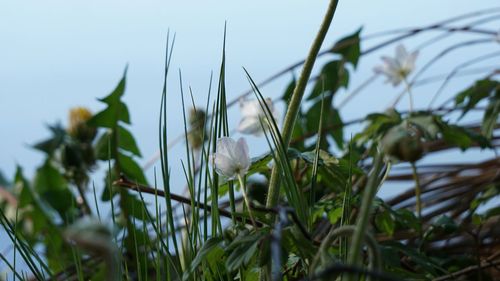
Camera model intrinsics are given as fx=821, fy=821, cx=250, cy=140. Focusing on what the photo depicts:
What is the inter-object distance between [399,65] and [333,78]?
1.17 feet

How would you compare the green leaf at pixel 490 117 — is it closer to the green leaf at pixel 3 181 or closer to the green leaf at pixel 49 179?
the green leaf at pixel 49 179

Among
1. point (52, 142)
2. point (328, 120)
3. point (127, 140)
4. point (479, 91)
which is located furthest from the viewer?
point (328, 120)

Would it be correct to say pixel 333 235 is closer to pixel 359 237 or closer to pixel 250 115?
pixel 359 237

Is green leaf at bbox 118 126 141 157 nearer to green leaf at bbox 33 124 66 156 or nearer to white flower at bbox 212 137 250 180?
green leaf at bbox 33 124 66 156

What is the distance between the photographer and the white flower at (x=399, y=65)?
3.92 feet

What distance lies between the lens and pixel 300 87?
0.60 metres

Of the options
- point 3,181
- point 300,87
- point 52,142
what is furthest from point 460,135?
point 3,181

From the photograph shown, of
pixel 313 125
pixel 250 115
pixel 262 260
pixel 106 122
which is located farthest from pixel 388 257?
pixel 313 125

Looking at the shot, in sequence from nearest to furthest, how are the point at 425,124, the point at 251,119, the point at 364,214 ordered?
1. the point at 364,214
2. the point at 425,124
3. the point at 251,119

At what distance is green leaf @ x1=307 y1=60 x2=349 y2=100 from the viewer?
5.04ft

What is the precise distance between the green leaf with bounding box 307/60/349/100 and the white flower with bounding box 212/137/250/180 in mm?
922

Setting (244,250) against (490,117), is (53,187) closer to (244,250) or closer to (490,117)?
(490,117)

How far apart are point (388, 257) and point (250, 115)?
0.37 meters

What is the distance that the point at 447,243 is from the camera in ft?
4.24
